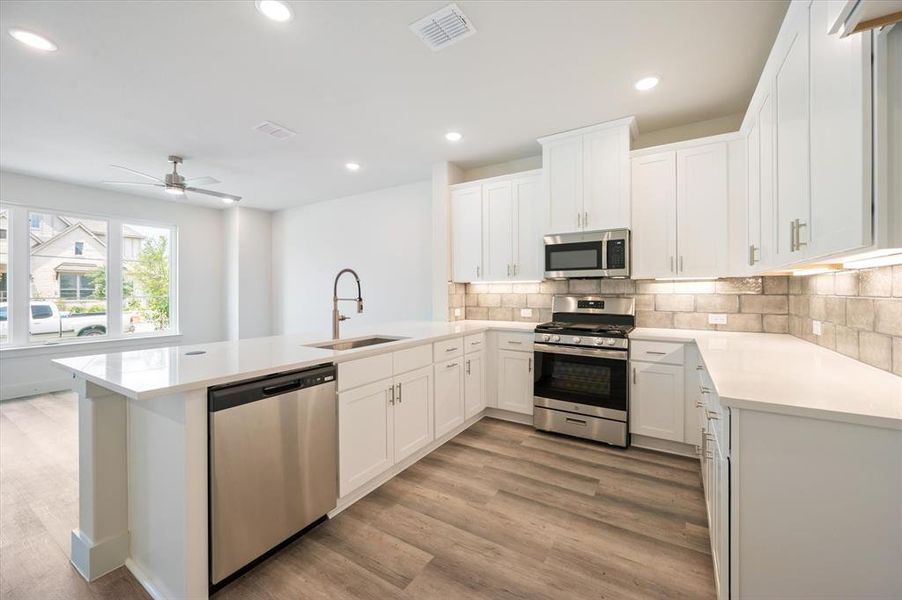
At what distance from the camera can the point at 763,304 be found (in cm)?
294

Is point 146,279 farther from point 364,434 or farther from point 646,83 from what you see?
point 646,83

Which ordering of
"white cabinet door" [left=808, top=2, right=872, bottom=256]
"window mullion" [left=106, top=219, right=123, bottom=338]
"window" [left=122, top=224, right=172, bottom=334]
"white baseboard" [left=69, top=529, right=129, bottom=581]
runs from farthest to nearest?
1. "window" [left=122, top=224, right=172, bottom=334]
2. "window mullion" [left=106, top=219, right=123, bottom=338]
3. "white baseboard" [left=69, top=529, right=129, bottom=581]
4. "white cabinet door" [left=808, top=2, right=872, bottom=256]

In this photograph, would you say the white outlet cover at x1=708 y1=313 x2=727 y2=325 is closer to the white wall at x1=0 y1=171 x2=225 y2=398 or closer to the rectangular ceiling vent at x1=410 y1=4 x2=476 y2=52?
the rectangular ceiling vent at x1=410 y1=4 x2=476 y2=52

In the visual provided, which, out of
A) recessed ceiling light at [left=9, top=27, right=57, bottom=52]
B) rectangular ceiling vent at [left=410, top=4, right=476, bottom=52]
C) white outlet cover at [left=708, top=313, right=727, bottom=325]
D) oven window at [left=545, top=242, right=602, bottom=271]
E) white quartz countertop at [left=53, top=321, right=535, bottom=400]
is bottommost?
white quartz countertop at [left=53, top=321, right=535, bottom=400]

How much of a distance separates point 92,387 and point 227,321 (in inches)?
214

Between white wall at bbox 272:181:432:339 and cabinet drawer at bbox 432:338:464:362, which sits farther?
white wall at bbox 272:181:432:339

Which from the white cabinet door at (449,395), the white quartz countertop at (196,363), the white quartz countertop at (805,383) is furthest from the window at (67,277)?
the white quartz countertop at (805,383)

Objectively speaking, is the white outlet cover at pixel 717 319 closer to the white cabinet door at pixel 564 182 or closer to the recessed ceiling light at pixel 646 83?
the white cabinet door at pixel 564 182

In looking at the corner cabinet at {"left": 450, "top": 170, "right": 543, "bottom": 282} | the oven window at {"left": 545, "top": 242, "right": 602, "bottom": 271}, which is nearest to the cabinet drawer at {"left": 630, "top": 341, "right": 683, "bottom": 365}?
the oven window at {"left": 545, "top": 242, "right": 602, "bottom": 271}

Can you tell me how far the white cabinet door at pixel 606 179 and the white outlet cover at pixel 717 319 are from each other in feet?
3.52

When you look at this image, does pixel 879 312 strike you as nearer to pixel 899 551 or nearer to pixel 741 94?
pixel 899 551

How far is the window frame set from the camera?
4.55 meters

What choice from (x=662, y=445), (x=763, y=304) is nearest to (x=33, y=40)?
(x=662, y=445)

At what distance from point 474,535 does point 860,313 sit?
7.17ft
